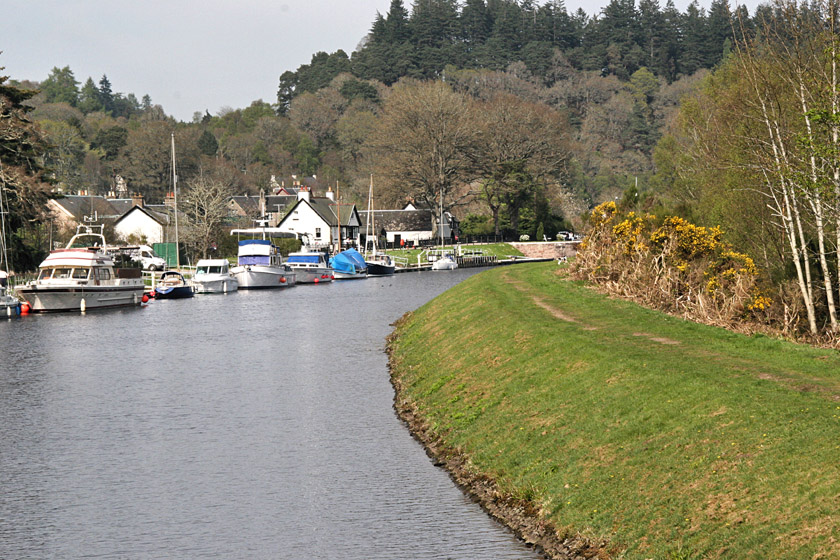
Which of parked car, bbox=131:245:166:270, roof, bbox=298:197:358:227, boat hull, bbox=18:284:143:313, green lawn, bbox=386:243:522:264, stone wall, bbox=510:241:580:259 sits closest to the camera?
boat hull, bbox=18:284:143:313

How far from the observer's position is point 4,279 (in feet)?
235

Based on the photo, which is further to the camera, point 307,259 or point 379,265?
point 379,265

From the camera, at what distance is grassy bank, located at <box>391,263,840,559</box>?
51.3 ft

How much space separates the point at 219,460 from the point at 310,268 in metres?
80.2

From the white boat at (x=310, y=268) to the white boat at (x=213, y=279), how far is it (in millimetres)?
13892

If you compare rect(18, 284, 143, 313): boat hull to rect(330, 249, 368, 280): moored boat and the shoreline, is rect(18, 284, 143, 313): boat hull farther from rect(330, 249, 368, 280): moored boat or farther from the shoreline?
the shoreline

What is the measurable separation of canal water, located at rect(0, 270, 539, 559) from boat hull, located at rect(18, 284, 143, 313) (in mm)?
18545

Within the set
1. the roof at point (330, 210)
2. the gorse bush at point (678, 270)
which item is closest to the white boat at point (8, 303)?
the gorse bush at point (678, 270)

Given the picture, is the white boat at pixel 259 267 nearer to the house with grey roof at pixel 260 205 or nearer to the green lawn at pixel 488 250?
the green lawn at pixel 488 250

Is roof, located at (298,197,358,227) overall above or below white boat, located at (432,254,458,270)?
above

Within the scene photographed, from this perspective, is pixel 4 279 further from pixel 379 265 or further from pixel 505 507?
pixel 505 507

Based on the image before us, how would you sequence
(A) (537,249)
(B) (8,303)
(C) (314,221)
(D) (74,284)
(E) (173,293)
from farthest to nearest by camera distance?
(C) (314,221) → (A) (537,249) → (E) (173,293) → (D) (74,284) → (B) (8,303)

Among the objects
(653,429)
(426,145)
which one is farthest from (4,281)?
(426,145)

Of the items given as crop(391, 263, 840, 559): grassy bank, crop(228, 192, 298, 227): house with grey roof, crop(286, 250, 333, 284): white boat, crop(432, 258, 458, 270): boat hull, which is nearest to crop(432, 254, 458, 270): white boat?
crop(432, 258, 458, 270): boat hull
